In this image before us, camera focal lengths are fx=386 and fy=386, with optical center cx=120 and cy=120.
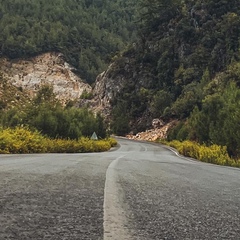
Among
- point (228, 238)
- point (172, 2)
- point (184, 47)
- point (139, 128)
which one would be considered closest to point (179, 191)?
point (228, 238)

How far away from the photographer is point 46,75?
11819 cm

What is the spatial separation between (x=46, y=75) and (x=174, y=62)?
44.1 meters

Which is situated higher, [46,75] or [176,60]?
[176,60]

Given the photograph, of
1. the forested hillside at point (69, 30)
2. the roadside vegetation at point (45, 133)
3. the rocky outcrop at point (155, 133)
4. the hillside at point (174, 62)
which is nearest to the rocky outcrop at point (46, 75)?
the forested hillside at point (69, 30)

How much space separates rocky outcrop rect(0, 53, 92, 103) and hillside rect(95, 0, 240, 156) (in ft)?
61.2

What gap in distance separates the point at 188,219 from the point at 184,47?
91.1 metres

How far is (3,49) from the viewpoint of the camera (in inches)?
5202

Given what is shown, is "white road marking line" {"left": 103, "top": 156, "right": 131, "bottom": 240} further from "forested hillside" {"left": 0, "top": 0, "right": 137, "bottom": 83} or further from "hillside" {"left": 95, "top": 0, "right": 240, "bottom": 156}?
"forested hillside" {"left": 0, "top": 0, "right": 137, "bottom": 83}

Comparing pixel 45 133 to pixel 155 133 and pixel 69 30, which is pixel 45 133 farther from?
pixel 69 30

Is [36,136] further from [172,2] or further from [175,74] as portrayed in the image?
[172,2]

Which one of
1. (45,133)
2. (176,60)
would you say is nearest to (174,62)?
(176,60)

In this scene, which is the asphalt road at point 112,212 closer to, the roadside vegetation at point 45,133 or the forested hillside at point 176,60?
the roadside vegetation at point 45,133

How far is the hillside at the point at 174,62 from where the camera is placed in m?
78.4

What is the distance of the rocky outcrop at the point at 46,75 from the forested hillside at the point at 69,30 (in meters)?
4.27
